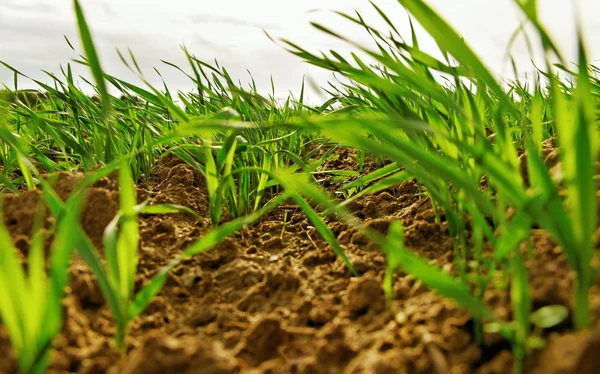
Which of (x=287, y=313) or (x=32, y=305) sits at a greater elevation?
(x=32, y=305)

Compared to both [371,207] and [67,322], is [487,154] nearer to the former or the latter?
[67,322]

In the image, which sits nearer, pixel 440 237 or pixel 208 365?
pixel 208 365

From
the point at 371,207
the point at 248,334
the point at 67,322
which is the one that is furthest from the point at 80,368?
the point at 371,207

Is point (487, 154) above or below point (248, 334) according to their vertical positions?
above

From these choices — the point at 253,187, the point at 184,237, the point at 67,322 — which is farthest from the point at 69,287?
the point at 253,187

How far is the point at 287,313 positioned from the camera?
0.77 meters

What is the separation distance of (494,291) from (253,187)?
95 cm

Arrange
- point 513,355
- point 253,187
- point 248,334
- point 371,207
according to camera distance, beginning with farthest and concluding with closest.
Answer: point 253,187 < point 371,207 < point 248,334 < point 513,355

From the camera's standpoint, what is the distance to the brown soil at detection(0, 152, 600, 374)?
56cm

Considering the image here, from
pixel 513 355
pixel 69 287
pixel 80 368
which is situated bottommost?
pixel 513 355

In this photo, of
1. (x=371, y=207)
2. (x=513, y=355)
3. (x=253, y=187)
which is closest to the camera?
(x=513, y=355)

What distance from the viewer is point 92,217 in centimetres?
101

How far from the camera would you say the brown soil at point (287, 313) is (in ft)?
1.83

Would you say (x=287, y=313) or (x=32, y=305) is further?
(x=287, y=313)
